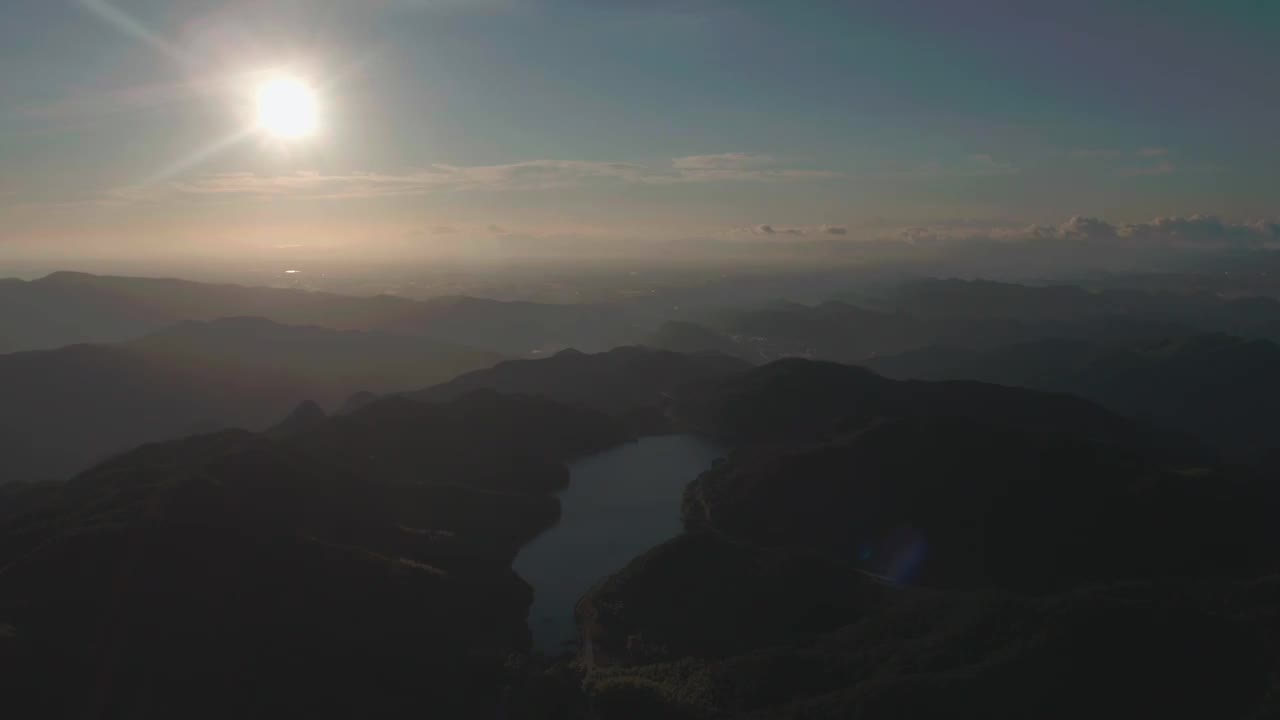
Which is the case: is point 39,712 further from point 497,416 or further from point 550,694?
point 497,416

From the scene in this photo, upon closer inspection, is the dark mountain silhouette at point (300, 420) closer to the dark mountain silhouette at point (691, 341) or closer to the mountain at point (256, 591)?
the mountain at point (256, 591)

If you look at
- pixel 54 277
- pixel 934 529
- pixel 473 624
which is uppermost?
pixel 54 277

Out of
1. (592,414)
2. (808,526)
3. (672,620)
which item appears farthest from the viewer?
(592,414)

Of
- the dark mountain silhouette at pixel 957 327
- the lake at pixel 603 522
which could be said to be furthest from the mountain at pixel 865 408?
the dark mountain silhouette at pixel 957 327

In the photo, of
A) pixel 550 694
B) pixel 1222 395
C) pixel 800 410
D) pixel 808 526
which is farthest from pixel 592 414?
pixel 1222 395

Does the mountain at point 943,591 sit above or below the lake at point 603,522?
above

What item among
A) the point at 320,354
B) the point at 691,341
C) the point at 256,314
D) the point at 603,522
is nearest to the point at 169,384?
the point at 320,354
